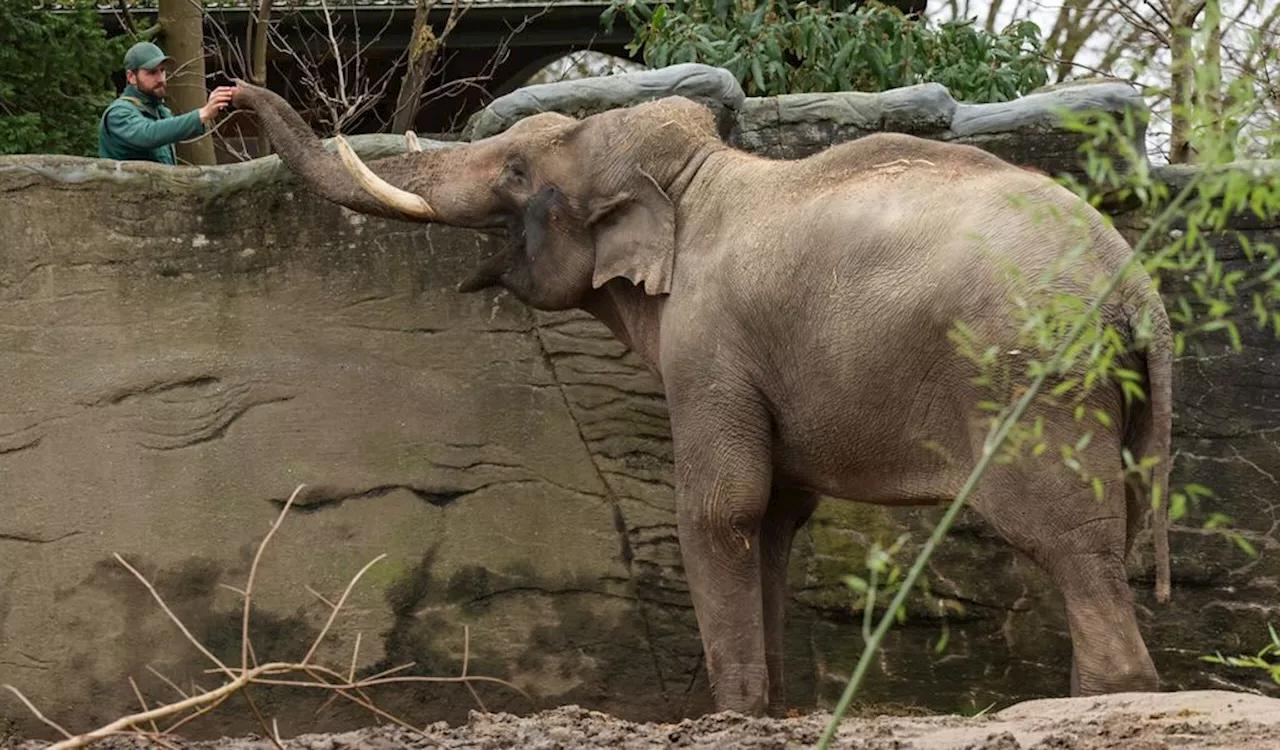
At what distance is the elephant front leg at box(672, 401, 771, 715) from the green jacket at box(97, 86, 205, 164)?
8.50 ft

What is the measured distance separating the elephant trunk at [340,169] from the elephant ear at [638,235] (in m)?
0.65

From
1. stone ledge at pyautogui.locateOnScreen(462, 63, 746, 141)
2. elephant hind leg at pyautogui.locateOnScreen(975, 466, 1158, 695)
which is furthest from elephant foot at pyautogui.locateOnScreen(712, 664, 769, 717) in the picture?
stone ledge at pyautogui.locateOnScreen(462, 63, 746, 141)

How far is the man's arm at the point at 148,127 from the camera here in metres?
7.55

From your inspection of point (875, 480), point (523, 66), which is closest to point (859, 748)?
point (875, 480)

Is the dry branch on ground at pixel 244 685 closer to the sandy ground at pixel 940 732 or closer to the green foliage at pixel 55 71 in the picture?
the sandy ground at pixel 940 732

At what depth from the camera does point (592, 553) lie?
24.5ft

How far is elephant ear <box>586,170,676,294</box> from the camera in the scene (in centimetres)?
631

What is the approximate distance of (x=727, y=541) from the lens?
615 centimetres

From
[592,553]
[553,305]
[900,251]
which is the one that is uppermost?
[900,251]

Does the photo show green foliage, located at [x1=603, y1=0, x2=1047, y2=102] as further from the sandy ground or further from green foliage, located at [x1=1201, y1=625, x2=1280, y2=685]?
the sandy ground

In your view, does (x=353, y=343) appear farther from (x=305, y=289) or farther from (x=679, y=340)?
(x=679, y=340)

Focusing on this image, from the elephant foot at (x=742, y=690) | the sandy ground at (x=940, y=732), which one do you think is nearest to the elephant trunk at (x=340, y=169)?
the elephant foot at (x=742, y=690)

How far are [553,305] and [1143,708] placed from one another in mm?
2660

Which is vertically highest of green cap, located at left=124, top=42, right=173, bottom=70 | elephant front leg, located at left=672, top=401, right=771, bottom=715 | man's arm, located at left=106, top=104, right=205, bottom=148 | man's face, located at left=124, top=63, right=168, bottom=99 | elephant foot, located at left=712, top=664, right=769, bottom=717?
green cap, located at left=124, top=42, right=173, bottom=70
